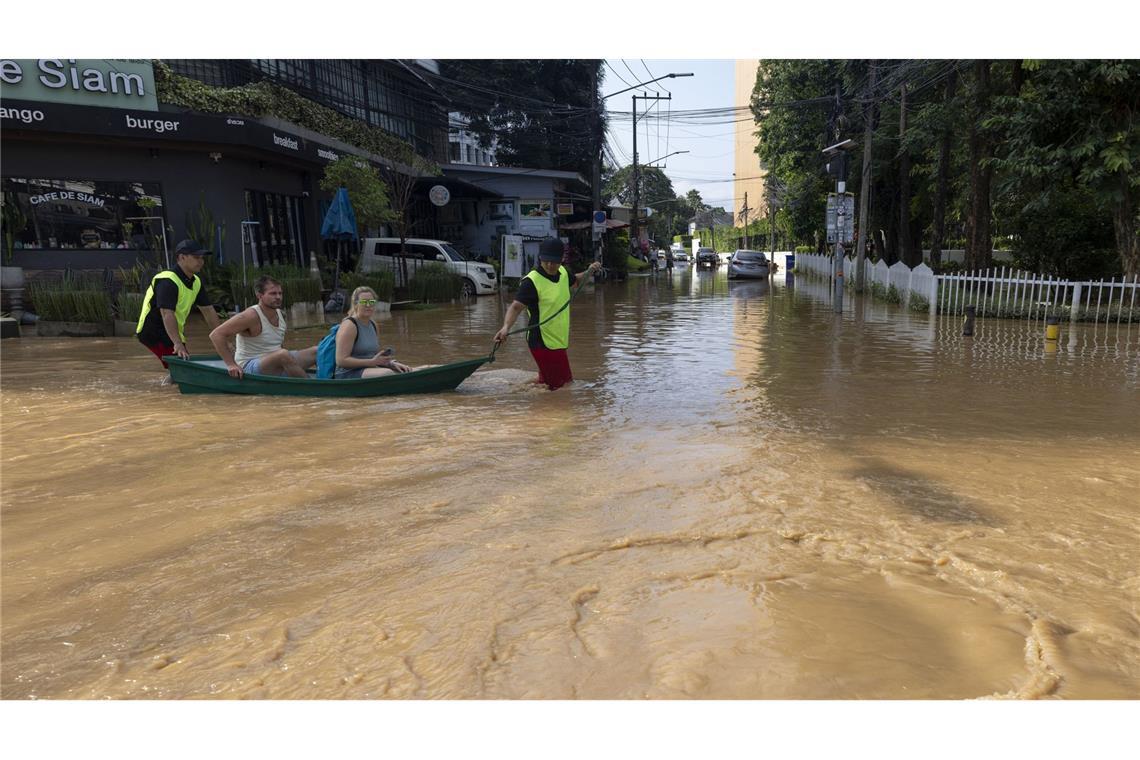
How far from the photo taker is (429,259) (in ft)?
81.3

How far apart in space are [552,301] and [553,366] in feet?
3.16

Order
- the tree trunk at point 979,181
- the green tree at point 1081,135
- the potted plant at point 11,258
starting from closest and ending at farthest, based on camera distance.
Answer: the potted plant at point 11,258 < the green tree at point 1081,135 < the tree trunk at point 979,181

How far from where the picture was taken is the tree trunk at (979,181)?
18969 millimetres

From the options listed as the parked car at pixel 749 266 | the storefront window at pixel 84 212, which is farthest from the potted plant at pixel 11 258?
the parked car at pixel 749 266

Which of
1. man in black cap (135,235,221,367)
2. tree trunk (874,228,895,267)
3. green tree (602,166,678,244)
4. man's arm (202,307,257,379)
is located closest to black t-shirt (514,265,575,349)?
man's arm (202,307,257,379)

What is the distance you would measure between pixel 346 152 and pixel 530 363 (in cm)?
1608

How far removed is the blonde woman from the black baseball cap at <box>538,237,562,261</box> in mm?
1708

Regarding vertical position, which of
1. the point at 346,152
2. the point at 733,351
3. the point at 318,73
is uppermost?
the point at 318,73

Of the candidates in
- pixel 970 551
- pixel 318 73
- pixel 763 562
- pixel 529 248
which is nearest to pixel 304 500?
pixel 763 562

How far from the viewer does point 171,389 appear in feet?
30.3

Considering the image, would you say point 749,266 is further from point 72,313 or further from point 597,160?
point 72,313

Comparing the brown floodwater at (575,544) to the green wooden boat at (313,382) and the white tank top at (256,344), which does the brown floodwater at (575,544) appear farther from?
the white tank top at (256,344)

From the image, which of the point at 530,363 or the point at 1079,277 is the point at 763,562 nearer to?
the point at 530,363

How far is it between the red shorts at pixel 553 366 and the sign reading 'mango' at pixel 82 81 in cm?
1428
